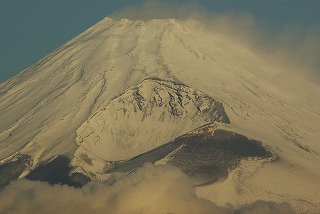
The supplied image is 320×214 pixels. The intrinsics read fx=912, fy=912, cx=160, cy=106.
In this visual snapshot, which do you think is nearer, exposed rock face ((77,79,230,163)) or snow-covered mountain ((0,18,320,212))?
snow-covered mountain ((0,18,320,212))

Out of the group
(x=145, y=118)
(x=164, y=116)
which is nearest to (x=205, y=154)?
(x=164, y=116)

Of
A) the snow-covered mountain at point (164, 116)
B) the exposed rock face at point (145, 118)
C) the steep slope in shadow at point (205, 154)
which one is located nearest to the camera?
the steep slope in shadow at point (205, 154)

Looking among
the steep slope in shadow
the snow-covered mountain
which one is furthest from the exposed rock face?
the steep slope in shadow

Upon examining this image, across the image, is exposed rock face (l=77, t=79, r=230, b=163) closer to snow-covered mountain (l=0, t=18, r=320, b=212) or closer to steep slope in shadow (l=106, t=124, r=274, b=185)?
snow-covered mountain (l=0, t=18, r=320, b=212)

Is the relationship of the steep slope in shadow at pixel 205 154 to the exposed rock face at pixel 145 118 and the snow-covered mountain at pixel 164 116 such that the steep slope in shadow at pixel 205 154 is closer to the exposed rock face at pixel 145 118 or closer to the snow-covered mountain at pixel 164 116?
the snow-covered mountain at pixel 164 116

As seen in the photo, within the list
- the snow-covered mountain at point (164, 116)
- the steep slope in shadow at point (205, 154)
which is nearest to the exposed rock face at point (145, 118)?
the snow-covered mountain at point (164, 116)

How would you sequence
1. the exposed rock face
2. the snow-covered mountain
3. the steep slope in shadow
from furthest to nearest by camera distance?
the exposed rock face, the snow-covered mountain, the steep slope in shadow

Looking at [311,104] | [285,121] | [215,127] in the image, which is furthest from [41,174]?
[311,104]

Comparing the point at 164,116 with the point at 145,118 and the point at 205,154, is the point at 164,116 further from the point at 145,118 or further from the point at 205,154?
the point at 205,154

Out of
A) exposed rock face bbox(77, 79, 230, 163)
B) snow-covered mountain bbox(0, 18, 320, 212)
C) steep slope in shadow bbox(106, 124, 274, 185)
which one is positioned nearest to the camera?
steep slope in shadow bbox(106, 124, 274, 185)
